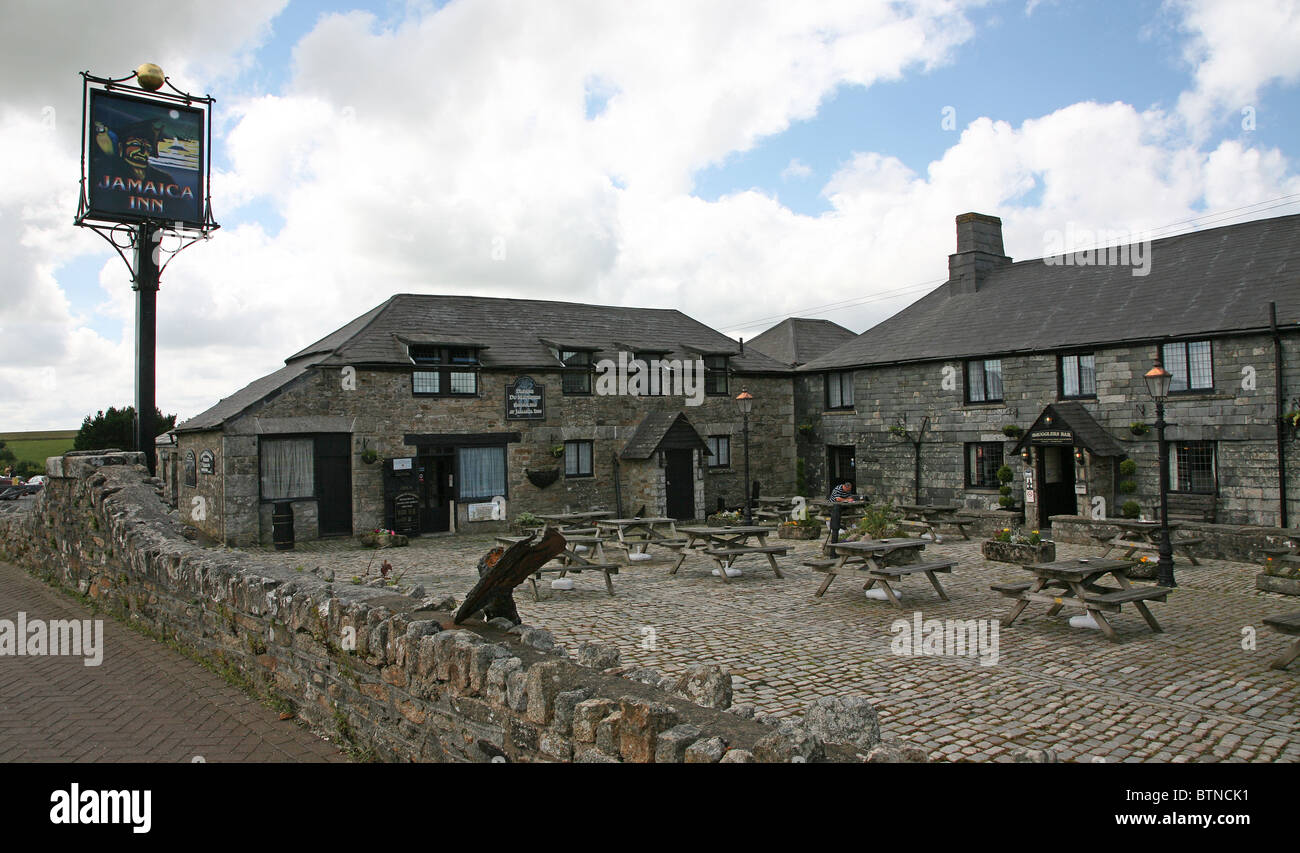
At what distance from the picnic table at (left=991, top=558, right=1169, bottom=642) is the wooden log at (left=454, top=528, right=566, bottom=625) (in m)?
6.31

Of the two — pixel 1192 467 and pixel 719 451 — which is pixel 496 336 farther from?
pixel 1192 467

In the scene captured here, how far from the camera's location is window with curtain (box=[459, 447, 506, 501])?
2214cm

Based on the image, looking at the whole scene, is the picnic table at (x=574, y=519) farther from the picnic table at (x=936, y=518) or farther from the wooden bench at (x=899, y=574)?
the wooden bench at (x=899, y=574)

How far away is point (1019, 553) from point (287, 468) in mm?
16797

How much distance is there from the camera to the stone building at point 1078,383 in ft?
57.8

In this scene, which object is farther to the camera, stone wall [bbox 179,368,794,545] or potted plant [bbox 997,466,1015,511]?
potted plant [bbox 997,466,1015,511]

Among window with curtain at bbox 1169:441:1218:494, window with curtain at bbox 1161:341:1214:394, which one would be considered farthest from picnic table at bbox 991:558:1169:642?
window with curtain at bbox 1161:341:1214:394

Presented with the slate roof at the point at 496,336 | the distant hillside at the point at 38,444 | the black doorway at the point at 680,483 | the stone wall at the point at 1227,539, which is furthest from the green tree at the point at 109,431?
the stone wall at the point at 1227,539

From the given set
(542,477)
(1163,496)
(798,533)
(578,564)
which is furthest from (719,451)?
(1163,496)

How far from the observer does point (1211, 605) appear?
37.2 feet

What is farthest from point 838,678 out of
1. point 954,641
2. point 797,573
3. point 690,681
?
point 797,573

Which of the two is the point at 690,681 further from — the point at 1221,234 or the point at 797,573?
the point at 1221,234

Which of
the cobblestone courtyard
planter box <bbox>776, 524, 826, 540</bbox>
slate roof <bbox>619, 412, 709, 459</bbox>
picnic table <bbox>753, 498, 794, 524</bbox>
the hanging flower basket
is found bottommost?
the cobblestone courtyard

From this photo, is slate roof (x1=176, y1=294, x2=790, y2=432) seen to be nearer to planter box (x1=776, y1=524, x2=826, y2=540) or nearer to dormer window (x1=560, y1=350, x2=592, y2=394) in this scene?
dormer window (x1=560, y1=350, x2=592, y2=394)
